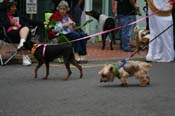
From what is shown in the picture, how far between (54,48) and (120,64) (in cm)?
159

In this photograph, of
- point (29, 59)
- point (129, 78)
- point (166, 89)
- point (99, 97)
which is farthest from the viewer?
point (29, 59)

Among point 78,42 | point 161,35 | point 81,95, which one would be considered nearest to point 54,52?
point 81,95

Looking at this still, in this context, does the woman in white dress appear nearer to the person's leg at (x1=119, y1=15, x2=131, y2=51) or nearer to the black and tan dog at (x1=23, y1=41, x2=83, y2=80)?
the person's leg at (x1=119, y1=15, x2=131, y2=51)

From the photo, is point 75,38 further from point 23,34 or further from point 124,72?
point 124,72

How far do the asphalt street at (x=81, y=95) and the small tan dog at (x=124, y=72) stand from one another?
0.15 meters

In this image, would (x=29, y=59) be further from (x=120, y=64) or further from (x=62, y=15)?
(x=120, y=64)

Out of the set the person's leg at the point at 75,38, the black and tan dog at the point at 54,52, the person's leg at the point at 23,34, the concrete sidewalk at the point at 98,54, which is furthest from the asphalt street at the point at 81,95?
the concrete sidewalk at the point at 98,54

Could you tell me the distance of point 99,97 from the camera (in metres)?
8.88

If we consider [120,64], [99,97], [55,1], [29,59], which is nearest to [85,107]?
[99,97]

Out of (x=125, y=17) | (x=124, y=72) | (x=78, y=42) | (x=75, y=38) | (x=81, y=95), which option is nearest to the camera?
(x=81, y=95)

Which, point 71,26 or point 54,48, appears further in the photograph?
point 71,26

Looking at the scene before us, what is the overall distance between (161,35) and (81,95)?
16.1 feet

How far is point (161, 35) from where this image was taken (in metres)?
13.6

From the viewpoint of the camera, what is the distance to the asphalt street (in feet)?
25.9
